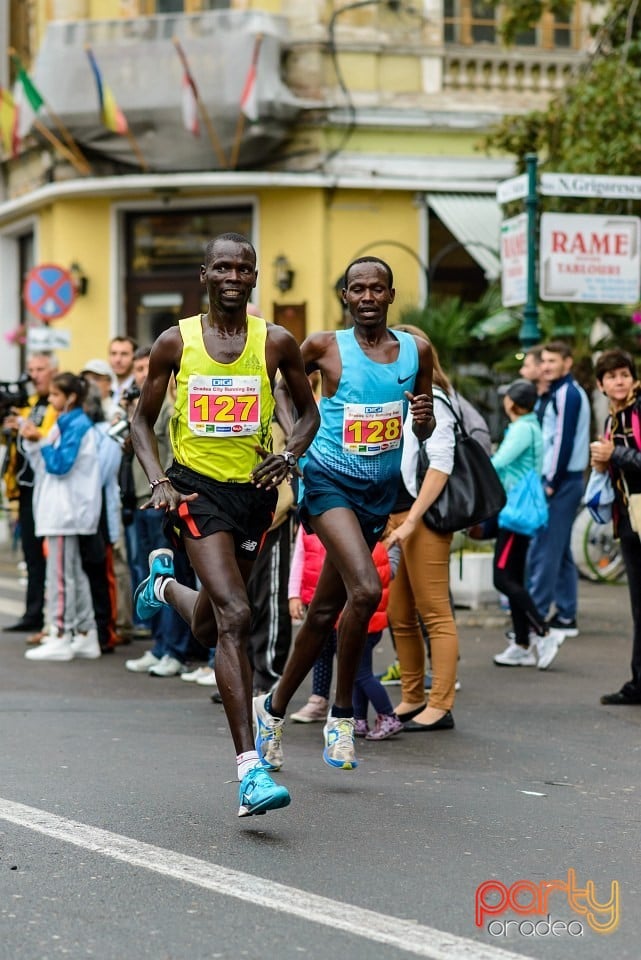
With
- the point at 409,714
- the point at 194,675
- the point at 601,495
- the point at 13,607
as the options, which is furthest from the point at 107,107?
the point at 409,714

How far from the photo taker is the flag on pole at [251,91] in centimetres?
2117

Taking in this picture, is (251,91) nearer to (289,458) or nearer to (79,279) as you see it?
(79,279)

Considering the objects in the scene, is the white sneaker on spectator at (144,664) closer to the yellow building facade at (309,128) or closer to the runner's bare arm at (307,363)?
the runner's bare arm at (307,363)

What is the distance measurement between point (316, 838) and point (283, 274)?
1671 centimetres

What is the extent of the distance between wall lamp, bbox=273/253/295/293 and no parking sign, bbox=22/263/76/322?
10.1 feet

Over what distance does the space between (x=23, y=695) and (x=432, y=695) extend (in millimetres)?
2359

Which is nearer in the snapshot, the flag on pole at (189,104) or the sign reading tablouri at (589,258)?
the sign reading tablouri at (589,258)

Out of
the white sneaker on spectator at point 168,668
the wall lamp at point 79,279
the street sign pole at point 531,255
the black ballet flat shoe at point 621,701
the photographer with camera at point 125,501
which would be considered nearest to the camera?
the black ballet flat shoe at point 621,701

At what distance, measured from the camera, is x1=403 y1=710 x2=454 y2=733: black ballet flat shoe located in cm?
823

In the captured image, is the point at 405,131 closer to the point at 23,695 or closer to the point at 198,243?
the point at 198,243

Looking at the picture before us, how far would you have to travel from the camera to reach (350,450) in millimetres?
A: 6969

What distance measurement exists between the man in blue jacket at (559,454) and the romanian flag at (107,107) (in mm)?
11218

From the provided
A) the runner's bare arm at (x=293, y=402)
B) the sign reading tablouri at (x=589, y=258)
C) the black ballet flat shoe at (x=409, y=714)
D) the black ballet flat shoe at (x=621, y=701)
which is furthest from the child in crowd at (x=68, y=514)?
the sign reading tablouri at (x=589, y=258)

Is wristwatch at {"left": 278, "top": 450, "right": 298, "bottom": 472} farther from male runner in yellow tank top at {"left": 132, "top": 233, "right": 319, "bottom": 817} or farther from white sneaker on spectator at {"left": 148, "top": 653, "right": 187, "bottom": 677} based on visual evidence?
white sneaker on spectator at {"left": 148, "top": 653, "right": 187, "bottom": 677}
